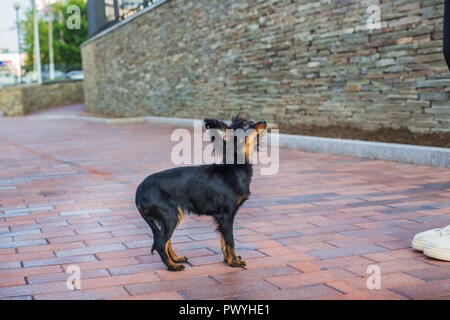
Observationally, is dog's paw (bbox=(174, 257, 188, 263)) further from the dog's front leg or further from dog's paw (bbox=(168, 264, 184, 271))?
the dog's front leg

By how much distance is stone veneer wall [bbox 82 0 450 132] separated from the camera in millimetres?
7773

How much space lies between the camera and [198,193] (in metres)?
2.99

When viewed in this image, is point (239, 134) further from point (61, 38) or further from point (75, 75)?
point (61, 38)

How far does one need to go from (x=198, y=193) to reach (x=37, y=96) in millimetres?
33164

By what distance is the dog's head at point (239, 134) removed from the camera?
2838 mm

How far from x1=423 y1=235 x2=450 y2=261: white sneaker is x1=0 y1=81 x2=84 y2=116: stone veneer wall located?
31883mm

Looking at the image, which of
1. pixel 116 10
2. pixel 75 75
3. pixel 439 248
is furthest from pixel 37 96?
pixel 439 248

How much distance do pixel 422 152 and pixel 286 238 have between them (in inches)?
149

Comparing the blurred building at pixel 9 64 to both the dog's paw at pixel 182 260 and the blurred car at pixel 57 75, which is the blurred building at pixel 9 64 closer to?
the blurred car at pixel 57 75

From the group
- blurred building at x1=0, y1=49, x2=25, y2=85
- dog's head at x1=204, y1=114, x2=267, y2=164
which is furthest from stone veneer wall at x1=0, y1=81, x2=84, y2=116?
dog's head at x1=204, y1=114, x2=267, y2=164

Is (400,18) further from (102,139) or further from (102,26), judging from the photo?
(102,26)

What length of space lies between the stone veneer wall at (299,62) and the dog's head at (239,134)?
5.34m

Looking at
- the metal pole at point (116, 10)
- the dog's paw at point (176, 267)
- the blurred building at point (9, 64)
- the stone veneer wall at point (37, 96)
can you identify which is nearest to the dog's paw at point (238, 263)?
the dog's paw at point (176, 267)

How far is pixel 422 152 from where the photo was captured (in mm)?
6836
